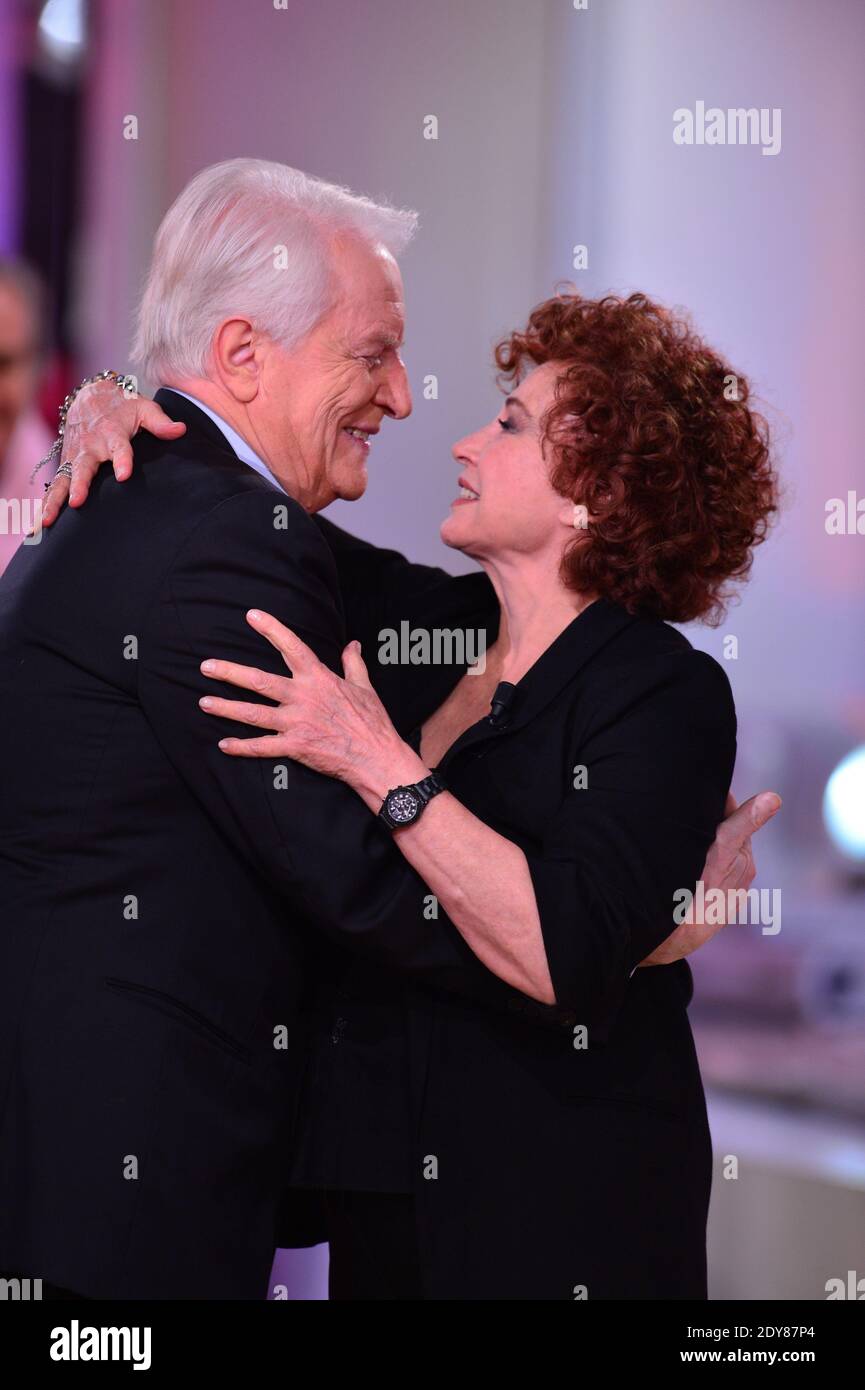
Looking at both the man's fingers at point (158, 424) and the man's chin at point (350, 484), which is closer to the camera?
the man's fingers at point (158, 424)

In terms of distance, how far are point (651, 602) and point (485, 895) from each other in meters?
0.56

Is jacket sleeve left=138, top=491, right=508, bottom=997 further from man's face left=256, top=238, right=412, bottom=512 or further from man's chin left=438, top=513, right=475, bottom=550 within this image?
man's chin left=438, top=513, right=475, bottom=550

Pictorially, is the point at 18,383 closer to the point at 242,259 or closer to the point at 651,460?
the point at 242,259

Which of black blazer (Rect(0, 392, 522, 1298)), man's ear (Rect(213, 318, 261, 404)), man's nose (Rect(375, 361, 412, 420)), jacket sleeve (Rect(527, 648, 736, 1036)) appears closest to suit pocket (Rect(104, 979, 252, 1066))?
black blazer (Rect(0, 392, 522, 1298))

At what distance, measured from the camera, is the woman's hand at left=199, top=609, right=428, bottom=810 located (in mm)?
1516

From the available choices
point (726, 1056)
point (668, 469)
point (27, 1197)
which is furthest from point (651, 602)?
point (726, 1056)

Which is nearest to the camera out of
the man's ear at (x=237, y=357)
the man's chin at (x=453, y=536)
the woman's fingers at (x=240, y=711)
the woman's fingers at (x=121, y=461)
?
the woman's fingers at (x=240, y=711)

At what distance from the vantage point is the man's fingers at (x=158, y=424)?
169cm

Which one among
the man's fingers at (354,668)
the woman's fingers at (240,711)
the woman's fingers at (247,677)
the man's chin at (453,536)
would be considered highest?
the man's chin at (453,536)

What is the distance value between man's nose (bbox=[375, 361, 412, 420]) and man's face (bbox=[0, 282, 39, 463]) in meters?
2.31

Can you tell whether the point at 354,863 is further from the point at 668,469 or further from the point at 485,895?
the point at 668,469

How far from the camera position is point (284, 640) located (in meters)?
1.54

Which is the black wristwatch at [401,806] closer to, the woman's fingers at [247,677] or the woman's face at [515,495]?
the woman's fingers at [247,677]

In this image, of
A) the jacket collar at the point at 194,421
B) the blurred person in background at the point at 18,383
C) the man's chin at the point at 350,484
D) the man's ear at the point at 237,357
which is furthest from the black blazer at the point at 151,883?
the blurred person in background at the point at 18,383
